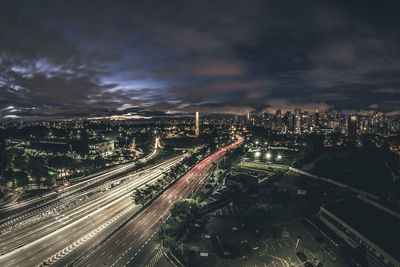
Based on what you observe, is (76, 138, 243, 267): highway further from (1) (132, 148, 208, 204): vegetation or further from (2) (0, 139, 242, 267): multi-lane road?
(1) (132, 148, 208, 204): vegetation

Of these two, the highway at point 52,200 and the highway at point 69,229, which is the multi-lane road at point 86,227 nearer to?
the highway at point 69,229

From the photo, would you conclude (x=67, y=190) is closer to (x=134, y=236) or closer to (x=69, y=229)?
(x=69, y=229)

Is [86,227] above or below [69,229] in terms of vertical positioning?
above

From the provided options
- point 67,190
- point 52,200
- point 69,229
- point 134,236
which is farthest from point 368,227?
point 67,190

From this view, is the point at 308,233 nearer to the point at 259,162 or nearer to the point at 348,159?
the point at 259,162

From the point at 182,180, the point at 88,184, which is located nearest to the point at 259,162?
A: the point at 182,180

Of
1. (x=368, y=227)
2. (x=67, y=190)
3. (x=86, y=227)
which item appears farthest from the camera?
(x=67, y=190)
